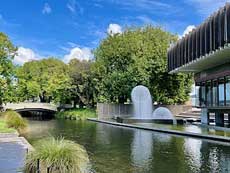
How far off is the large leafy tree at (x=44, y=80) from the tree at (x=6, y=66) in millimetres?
14210

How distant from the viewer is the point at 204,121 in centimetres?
3112

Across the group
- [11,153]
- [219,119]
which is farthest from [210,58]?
[11,153]

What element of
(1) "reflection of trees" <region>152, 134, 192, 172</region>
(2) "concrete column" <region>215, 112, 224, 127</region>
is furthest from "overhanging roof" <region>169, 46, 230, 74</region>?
(1) "reflection of trees" <region>152, 134, 192, 172</region>

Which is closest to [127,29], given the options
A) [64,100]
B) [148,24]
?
[148,24]

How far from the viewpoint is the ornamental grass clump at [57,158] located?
783 cm

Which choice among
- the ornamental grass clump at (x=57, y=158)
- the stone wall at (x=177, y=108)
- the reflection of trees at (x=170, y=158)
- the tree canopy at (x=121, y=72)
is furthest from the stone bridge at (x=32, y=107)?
the ornamental grass clump at (x=57, y=158)

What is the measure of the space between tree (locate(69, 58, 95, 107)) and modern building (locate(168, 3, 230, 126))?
61.8 feet

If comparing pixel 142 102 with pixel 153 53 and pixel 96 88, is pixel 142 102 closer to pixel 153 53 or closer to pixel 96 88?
pixel 153 53

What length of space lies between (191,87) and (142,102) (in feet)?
28.2

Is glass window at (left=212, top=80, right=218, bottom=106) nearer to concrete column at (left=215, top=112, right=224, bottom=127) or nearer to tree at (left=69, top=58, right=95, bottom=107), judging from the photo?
concrete column at (left=215, top=112, right=224, bottom=127)

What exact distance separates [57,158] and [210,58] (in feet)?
61.7

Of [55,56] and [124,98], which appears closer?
[124,98]

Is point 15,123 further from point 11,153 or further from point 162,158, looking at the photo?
point 162,158

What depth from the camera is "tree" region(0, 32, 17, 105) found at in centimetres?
3838
